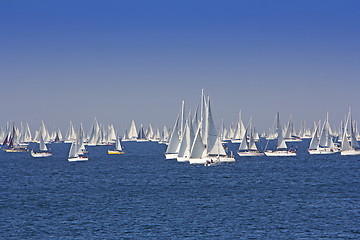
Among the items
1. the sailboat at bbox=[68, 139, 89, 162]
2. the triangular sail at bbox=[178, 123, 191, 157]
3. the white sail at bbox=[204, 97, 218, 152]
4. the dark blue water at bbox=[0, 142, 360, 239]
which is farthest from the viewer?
the sailboat at bbox=[68, 139, 89, 162]

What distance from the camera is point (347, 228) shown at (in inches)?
1468

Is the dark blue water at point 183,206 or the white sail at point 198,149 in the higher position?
the white sail at point 198,149

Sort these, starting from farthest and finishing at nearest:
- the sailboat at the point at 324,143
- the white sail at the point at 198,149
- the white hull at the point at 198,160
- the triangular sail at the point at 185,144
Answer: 1. the sailboat at the point at 324,143
2. the triangular sail at the point at 185,144
3. the white hull at the point at 198,160
4. the white sail at the point at 198,149

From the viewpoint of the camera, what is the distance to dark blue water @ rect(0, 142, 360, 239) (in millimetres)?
36875

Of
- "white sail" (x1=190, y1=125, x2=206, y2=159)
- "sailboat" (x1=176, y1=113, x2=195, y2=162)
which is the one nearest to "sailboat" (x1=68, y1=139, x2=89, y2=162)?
"sailboat" (x1=176, y1=113, x2=195, y2=162)

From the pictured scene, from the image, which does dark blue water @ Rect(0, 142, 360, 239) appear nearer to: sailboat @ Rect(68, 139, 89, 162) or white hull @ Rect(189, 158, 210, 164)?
white hull @ Rect(189, 158, 210, 164)

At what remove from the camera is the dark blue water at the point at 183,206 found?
36.9 meters

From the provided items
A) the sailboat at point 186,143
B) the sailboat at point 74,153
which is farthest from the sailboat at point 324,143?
the sailboat at point 74,153

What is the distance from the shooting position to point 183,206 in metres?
47.3

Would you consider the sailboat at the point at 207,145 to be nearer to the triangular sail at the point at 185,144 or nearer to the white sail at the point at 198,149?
the white sail at the point at 198,149

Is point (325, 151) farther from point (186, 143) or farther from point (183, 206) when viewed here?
point (183, 206)

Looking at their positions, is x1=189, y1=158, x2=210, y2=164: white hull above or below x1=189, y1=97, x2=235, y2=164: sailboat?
below

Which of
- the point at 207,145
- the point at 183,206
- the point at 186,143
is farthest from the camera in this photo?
the point at 186,143

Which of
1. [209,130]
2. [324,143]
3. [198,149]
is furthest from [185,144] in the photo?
[324,143]
